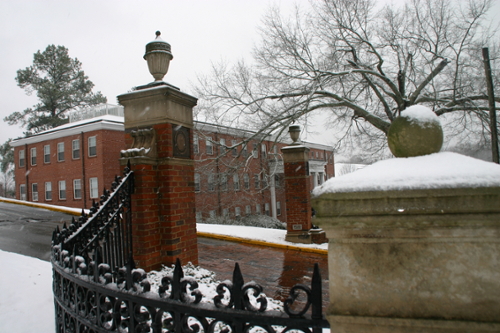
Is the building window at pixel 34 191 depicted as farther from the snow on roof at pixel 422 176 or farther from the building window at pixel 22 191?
the snow on roof at pixel 422 176

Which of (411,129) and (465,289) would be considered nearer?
(465,289)

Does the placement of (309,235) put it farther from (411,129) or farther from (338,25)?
(338,25)

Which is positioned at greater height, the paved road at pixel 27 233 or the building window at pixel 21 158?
the building window at pixel 21 158

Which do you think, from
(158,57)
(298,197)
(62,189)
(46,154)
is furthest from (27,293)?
(46,154)

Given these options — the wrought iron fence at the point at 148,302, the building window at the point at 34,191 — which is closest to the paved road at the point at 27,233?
the wrought iron fence at the point at 148,302

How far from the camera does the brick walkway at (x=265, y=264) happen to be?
4824 mm

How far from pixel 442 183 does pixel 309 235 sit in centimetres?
765

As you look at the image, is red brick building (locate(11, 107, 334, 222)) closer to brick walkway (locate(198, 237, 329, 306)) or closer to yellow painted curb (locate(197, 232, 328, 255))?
yellow painted curb (locate(197, 232, 328, 255))

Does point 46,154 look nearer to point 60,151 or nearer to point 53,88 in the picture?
point 60,151

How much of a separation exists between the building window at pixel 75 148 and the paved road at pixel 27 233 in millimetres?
10155

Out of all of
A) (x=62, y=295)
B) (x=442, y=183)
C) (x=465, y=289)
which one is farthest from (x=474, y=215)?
(x=62, y=295)

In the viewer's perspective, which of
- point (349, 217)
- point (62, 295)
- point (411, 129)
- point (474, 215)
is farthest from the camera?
point (62, 295)

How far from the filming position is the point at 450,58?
14.4 meters

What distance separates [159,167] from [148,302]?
2.45 m
